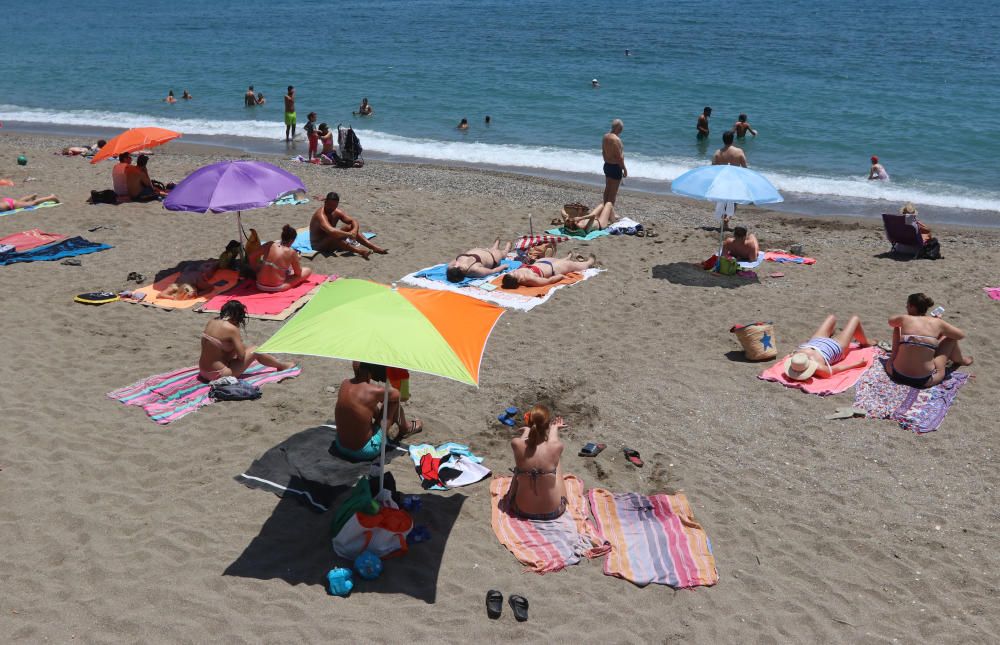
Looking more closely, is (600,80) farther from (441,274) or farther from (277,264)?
(277,264)

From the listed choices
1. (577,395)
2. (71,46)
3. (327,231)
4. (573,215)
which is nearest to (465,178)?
(573,215)

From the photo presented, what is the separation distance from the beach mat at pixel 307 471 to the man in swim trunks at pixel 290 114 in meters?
17.4

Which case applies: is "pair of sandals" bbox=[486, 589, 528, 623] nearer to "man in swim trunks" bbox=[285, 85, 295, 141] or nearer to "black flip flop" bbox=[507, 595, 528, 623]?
"black flip flop" bbox=[507, 595, 528, 623]

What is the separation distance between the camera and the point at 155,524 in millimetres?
5766

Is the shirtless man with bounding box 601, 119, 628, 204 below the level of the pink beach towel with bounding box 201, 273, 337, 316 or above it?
above

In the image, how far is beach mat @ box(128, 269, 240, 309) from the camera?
10078 mm

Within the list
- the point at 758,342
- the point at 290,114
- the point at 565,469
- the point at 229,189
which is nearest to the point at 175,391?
the point at 229,189

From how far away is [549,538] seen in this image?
587cm

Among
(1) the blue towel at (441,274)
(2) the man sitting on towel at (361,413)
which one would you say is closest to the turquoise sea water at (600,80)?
(1) the blue towel at (441,274)

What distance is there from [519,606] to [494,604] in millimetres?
157

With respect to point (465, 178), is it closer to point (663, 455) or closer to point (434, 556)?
point (663, 455)

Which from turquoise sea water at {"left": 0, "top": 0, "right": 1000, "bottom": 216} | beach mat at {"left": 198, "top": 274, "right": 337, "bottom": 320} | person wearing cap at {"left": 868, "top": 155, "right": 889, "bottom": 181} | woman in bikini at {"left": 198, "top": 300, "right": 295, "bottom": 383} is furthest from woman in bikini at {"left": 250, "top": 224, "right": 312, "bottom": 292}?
person wearing cap at {"left": 868, "top": 155, "right": 889, "bottom": 181}

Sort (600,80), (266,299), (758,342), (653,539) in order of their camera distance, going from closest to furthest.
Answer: (653,539) → (758,342) → (266,299) → (600,80)

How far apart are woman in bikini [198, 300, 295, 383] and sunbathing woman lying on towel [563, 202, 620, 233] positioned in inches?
261
